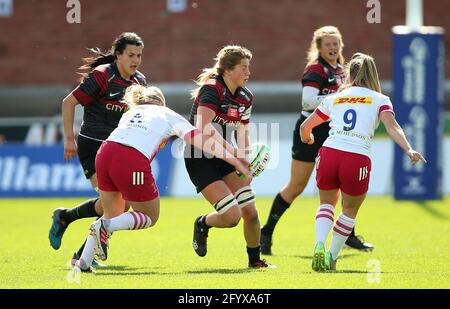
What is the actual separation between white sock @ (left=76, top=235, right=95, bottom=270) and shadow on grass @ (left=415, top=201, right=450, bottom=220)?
7.58 m

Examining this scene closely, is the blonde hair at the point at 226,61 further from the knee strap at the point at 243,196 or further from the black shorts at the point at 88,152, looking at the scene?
the black shorts at the point at 88,152

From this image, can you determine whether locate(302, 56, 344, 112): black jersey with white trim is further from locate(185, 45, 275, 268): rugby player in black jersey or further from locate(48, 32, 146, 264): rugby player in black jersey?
locate(48, 32, 146, 264): rugby player in black jersey

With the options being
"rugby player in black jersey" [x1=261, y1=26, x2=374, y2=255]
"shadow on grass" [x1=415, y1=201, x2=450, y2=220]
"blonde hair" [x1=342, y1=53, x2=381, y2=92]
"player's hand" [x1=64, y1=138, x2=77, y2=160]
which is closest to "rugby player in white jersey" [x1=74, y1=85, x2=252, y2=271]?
"player's hand" [x1=64, y1=138, x2=77, y2=160]

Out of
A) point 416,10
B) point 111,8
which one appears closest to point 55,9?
point 111,8

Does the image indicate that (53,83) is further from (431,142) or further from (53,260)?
(53,260)

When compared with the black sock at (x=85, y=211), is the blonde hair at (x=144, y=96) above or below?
above

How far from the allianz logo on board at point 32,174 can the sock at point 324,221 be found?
11.3 metres

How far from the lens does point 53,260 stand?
1006 centimetres

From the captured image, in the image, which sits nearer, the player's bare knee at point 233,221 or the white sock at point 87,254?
the white sock at point 87,254

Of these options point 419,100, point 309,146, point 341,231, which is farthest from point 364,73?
point 419,100

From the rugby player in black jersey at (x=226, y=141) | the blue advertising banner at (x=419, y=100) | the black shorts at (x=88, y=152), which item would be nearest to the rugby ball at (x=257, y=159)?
the rugby player in black jersey at (x=226, y=141)

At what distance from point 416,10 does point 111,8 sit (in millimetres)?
10169

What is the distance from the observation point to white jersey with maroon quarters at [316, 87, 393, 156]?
855cm

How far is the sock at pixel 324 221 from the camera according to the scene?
→ 863 cm
